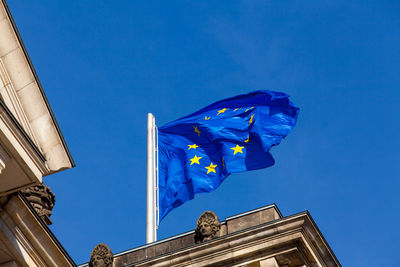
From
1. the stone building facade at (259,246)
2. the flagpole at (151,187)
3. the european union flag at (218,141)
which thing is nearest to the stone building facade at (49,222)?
the stone building facade at (259,246)

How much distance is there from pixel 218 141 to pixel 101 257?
953 centimetres

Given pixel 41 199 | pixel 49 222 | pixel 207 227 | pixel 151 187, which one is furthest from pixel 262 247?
pixel 151 187

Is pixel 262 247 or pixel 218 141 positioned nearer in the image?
pixel 262 247

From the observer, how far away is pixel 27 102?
27.3 m

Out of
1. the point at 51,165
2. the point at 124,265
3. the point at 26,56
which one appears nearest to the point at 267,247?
the point at 124,265

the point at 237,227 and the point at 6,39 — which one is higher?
the point at 6,39

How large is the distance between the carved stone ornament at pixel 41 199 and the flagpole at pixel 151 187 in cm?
559

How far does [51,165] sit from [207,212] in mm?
6299

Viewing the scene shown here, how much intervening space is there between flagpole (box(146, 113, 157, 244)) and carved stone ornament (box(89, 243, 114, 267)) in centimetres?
334

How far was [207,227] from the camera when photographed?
31.2 metres

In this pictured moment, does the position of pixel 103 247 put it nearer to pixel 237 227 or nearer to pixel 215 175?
pixel 237 227

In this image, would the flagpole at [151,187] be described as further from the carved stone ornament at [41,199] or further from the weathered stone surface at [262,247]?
the carved stone ornament at [41,199]

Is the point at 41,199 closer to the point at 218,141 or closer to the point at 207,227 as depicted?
the point at 207,227

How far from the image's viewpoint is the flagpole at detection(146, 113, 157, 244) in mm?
36778
